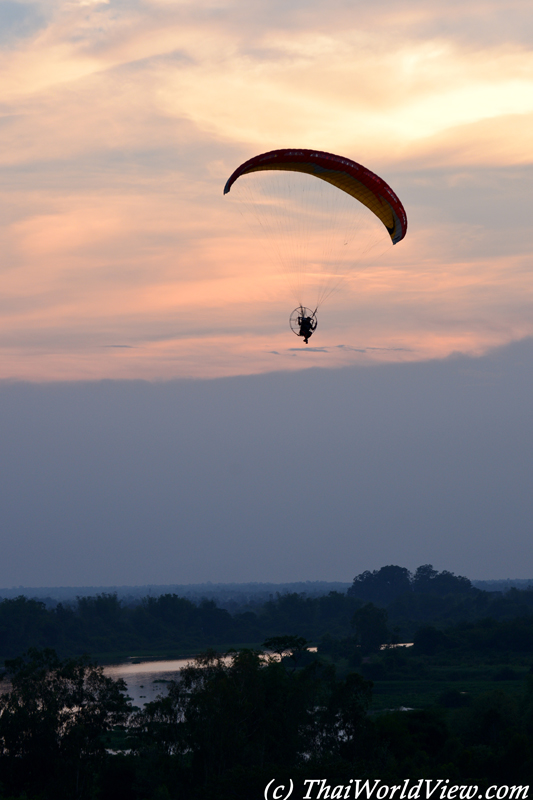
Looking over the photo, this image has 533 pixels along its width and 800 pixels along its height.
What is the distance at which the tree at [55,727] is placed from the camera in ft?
125

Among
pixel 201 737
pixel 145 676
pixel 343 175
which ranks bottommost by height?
pixel 145 676

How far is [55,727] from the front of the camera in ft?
128

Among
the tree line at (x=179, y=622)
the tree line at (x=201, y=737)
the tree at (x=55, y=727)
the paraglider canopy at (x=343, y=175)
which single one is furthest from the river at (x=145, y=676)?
the paraglider canopy at (x=343, y=175)

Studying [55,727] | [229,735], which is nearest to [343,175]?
[229,735]

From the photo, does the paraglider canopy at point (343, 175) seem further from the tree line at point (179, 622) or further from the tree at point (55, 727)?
the tree line at point (179, 622)

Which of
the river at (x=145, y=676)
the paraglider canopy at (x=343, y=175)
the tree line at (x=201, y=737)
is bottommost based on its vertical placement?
the river at (x=145, y=676)

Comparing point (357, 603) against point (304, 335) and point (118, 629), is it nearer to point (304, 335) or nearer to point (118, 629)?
point (118, 629)

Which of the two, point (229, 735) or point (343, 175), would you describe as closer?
point (343, 175)

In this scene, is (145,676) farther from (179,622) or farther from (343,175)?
(343,175)

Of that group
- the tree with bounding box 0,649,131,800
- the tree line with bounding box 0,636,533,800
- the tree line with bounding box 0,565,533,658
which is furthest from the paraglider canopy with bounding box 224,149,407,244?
the tree line with bounding box 0,565,533,658

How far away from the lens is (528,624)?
113 meters

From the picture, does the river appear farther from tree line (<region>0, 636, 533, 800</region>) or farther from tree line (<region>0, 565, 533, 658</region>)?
tree line (<region>0, 636, 533, 800</region>)

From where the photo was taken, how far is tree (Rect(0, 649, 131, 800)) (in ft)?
125

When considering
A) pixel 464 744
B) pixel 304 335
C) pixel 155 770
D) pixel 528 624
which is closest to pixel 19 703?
pixel 155 770
